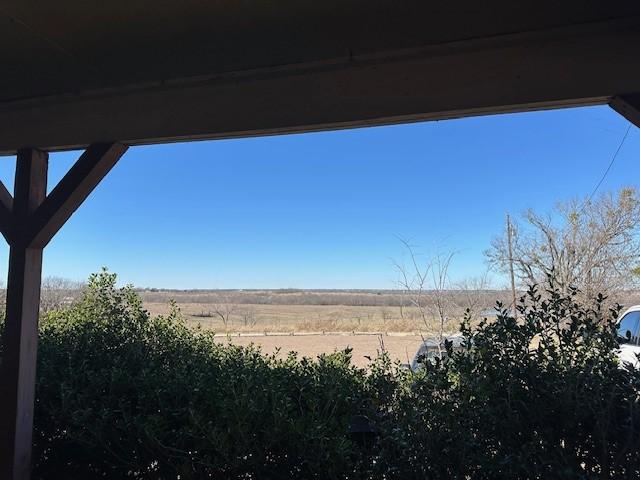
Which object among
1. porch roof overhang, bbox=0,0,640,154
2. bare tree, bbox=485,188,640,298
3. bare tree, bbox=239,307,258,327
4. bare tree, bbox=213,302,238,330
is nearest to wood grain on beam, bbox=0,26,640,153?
porch roof overhang, bbox=0,0,640,154

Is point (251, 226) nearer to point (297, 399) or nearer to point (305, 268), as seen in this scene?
point (305, 268)

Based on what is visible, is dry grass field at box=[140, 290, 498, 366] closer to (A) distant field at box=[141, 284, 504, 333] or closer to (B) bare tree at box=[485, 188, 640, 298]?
(A) distant field at box=[141, 284, 504, 333]

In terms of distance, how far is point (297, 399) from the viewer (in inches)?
86.6

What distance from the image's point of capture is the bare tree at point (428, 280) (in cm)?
416

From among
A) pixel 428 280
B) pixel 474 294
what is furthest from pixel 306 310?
pixel 428 280

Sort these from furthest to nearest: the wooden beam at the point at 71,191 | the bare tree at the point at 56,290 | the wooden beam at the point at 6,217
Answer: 1. the bare tree at the point at 56,290
2. the wooden beam at the point at 6,217
3. the wooden beam at the point at 71,191

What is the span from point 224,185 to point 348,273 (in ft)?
31.4

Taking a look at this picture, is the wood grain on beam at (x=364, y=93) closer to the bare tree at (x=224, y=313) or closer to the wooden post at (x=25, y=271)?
the wooden post at (x=25, y=271)

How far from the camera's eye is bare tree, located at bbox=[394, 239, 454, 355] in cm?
416

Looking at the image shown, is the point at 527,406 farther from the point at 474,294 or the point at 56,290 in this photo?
the point at 56,290

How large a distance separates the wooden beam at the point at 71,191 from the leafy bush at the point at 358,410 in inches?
35.2

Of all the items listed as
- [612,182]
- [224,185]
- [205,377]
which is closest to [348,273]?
[224,185]

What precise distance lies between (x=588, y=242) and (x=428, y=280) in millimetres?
3074

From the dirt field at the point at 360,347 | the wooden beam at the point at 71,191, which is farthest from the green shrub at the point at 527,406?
the wooden beam at the point at 71,191
